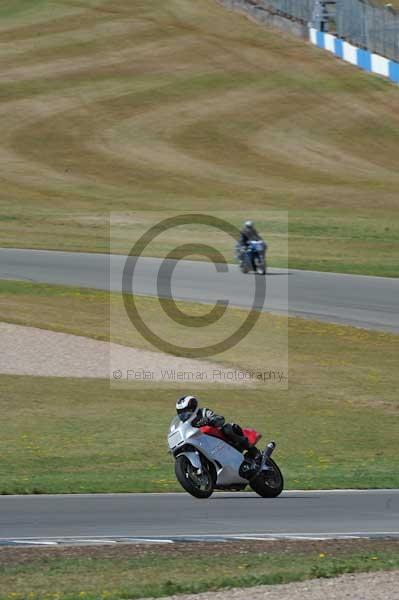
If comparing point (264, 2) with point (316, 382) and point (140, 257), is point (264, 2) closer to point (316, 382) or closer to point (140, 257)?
point (140, 257)

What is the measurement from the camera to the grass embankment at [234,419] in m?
16.7

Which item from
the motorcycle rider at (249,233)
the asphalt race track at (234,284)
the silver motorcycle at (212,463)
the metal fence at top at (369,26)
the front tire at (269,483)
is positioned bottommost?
the asphalt race track at (234,284)

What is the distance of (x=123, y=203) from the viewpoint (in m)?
50.3

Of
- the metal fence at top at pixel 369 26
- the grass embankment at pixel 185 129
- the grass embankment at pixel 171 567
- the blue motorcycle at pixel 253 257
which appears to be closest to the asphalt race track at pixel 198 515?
the grass embankment at pixel 171 567

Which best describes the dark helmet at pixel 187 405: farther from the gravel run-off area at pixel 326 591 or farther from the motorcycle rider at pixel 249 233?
the motorcycle rider at pixel 249 233

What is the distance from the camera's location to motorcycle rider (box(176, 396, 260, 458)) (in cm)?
1426

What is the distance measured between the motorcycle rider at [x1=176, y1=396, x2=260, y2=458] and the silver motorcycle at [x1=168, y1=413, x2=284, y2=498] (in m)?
0.05

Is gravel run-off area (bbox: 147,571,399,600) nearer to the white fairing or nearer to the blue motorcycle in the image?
the white fairing

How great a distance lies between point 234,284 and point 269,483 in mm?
19541

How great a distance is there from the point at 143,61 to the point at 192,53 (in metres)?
2.78

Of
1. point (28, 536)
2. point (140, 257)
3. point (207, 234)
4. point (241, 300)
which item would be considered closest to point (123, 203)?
point (207, 234)

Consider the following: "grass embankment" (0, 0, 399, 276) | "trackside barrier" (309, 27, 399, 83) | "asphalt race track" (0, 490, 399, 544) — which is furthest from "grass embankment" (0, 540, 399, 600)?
"trackside barrier" (309, 27, 399, 83)

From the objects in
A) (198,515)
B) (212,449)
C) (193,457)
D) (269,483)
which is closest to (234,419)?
(269,483)

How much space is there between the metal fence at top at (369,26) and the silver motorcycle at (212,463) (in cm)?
Result: 4769
